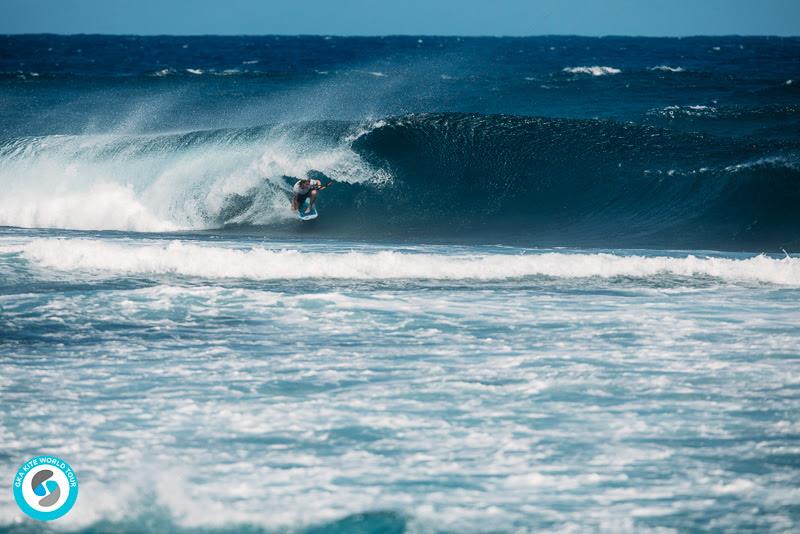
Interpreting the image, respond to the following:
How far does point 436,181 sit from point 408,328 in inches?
421

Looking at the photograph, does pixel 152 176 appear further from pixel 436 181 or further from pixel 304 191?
pixel 436 181

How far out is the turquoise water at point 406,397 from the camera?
4.82 m

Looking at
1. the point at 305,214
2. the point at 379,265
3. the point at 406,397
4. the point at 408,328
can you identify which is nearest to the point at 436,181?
the point at 305,214

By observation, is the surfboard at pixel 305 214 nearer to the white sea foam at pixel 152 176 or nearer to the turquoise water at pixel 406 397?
the white sea foam at pixel 152 176

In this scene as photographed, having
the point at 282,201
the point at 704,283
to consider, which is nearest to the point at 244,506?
the point at 704,283

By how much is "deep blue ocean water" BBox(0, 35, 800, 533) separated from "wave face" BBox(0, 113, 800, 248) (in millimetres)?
81

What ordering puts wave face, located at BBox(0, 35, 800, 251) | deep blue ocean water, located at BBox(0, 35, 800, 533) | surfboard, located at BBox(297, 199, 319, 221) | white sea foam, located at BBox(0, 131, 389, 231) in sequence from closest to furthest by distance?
deep blue ocean water, located at BBox(0, 35, 800, 533)
surfboard, located at BBox(297, 199, 319, 221)
wave face, located at BBox(0, 35, 800, 251)
white sea foam, located at BBox(0, 131, 389, 231)

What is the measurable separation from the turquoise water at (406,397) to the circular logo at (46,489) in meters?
0.09

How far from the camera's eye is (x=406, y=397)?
625 cm

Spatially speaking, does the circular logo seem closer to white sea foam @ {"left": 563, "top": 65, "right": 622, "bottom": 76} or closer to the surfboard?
the surfboard

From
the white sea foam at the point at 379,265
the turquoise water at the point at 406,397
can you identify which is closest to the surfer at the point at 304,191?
the white sea foam at the point at 379,265

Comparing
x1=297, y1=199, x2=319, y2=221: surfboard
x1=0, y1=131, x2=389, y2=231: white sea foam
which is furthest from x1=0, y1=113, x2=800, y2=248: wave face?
x1=297, y1=199, x2=319, y2=221: surfboard

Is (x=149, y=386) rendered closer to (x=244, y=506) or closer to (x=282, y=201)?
(x=244, y=506)

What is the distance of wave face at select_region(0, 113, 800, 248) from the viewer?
52.6 feet
